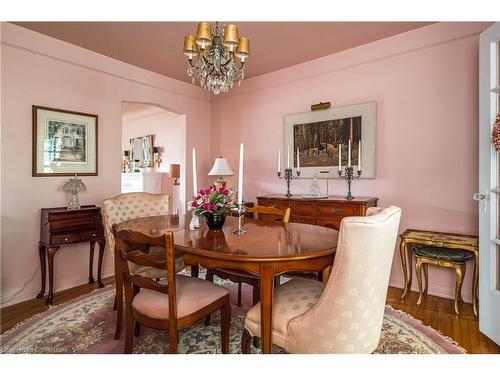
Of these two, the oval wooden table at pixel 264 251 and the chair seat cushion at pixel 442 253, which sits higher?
the oval wooden table at pixel 264 251

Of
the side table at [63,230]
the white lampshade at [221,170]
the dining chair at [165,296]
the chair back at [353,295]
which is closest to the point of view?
the chair back at [353,295]

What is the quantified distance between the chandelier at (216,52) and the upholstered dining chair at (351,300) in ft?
4.86

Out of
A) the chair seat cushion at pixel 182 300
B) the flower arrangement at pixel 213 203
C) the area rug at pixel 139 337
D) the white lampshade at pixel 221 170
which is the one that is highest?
the white lampshade at pixel 221 170

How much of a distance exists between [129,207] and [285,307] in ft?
6.29

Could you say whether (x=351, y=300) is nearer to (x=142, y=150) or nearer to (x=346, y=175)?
(x=346, y=175)

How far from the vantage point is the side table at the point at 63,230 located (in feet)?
8.57

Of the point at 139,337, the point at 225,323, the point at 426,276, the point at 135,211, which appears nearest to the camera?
the point at 225,323

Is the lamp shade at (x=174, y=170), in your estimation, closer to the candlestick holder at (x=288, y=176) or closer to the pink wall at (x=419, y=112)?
the candlestick holder at (x=288, y=176)

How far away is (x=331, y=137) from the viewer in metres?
3.37

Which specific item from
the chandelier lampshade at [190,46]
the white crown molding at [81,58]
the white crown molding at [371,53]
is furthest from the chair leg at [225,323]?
the white crown molding at [81,58]

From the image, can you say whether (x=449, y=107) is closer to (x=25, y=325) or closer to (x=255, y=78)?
(x=255, y=78)

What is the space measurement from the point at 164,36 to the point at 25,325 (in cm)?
290

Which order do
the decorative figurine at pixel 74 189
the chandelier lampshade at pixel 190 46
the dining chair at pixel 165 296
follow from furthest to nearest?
the decorative figurine at pixel 74 189
the chandelier lampshade at pixel 190 46
the dining chair at pixel 165 296

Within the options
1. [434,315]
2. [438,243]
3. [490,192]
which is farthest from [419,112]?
[434,315]
